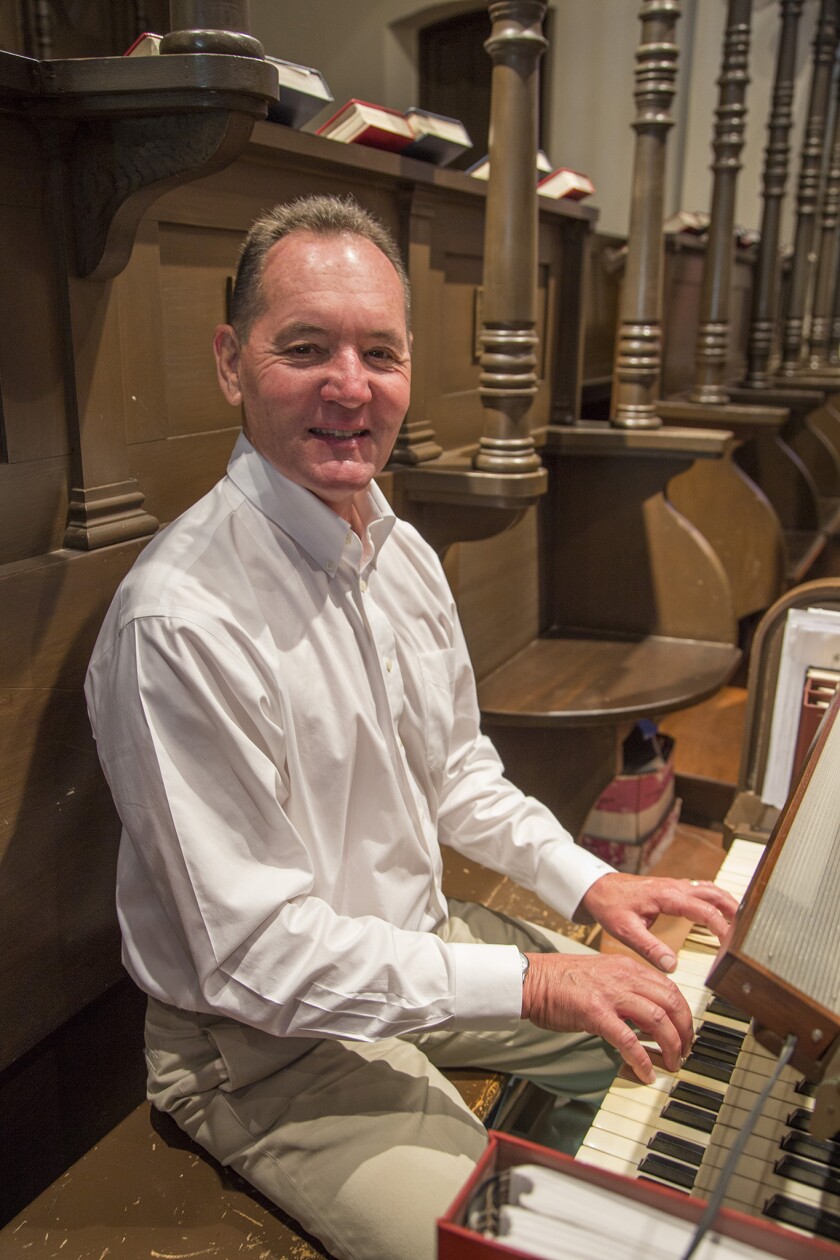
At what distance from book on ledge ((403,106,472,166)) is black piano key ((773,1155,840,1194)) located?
5.76 feet

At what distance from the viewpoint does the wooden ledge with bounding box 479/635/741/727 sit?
2.44m

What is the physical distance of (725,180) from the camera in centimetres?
357

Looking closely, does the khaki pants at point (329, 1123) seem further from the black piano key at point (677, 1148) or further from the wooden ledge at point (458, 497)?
the wooden ledge at point (458, 497)

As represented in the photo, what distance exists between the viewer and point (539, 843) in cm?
162

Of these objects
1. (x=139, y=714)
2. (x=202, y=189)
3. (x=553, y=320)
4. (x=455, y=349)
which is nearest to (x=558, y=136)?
(x=553, y=320)

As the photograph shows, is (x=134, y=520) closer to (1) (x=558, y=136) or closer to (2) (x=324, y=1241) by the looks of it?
(2) (x=324, y=1241)

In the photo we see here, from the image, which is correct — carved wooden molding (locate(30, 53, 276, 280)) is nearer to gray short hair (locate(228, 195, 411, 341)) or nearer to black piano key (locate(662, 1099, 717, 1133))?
gray short hair (locate(228, 195, 411, 341))

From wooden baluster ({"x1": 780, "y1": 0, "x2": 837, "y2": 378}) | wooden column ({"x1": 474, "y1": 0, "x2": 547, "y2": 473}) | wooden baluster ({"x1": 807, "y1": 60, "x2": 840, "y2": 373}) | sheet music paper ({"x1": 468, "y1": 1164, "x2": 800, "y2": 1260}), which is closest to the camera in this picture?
sheet music paper ({"x1": 468, "y1": 1164, "x2": 800, "y2": 1260})

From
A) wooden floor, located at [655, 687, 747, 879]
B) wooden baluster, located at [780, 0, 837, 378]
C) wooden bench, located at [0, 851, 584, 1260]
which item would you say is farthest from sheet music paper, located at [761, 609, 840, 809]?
wooden baluster, located at [780, 0, 837, 378]

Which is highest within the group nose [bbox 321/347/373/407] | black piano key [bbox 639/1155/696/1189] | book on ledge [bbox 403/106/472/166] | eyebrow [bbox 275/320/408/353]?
book on ledge [bbox 403/106/472/166]

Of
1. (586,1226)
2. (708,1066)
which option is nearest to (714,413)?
(708,1066)

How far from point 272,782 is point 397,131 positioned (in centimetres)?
130

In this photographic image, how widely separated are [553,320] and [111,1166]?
7.50 ft

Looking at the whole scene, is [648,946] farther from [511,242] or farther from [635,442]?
[635,442]
